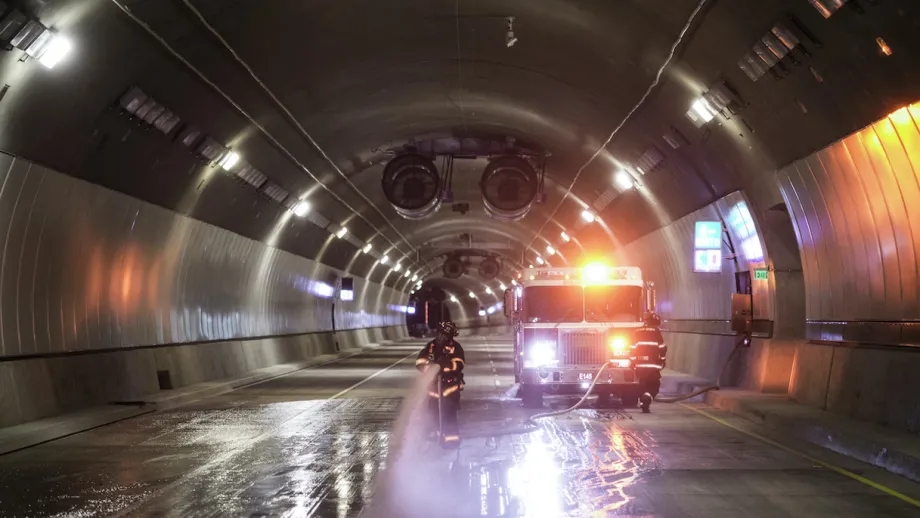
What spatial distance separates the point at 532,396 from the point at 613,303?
2598 mm

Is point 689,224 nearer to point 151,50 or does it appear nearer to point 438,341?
point 438,341

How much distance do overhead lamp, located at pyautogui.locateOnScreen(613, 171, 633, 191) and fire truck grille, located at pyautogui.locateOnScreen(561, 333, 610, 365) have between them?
6786 mm

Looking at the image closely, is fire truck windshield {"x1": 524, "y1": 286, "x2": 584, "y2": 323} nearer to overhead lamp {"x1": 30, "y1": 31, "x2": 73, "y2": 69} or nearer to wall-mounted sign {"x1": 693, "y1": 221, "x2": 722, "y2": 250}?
wall-mounted sign {"x1": 693, "y1": 221, "x2": 722, "y2": 250}

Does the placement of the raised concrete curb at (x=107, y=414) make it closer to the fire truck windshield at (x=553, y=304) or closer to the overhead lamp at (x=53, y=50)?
the overhead lamp at (x=53, y=50)

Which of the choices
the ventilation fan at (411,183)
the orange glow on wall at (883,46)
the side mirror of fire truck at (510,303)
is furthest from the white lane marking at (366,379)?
the orange glow on wall at (883,46)

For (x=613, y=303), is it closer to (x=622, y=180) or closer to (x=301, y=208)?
(x=622, y=180)

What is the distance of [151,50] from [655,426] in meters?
10.3

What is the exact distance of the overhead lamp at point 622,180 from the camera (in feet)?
85.0

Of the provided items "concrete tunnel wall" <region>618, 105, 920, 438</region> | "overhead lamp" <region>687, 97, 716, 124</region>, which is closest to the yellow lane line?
"concrete tunnel wall" <region>618, 105, 920, 438</region>

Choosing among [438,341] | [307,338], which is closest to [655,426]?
[438,341]

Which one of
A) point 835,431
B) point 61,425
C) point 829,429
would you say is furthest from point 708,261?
point 61,425

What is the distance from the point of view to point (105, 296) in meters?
20.2

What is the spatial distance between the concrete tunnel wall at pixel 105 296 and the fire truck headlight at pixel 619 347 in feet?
33.8

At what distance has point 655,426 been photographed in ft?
55.5
